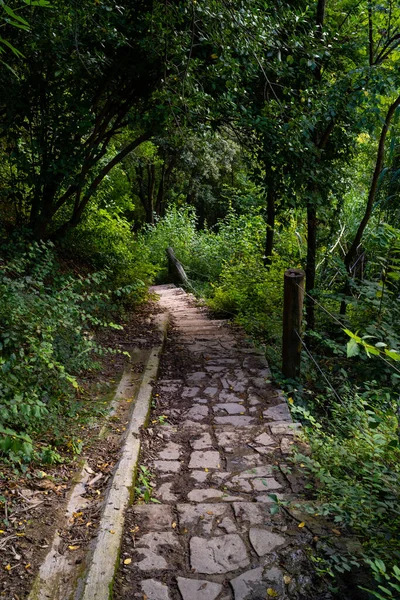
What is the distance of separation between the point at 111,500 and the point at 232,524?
0.75 metres

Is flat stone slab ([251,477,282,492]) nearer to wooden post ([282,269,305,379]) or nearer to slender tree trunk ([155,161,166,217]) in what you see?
wooden post ([282,269,305,379])

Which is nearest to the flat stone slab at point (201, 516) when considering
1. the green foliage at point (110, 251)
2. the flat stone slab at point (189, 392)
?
the flat stone slab at point (189, 392)

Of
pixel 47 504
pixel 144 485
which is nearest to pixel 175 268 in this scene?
pixel 144 485

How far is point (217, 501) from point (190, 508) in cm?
20

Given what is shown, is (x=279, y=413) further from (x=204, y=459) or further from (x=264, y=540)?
(x=264, y=540)

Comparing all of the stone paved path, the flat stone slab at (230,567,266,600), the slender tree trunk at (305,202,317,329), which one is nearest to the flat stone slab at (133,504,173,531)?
the stone paved path

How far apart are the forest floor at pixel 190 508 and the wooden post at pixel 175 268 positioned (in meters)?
7.92

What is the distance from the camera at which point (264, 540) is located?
9.30 feet

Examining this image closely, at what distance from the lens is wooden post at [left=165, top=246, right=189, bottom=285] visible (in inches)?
515

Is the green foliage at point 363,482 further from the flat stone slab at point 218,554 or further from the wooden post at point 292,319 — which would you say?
the wooden post at point 292,319

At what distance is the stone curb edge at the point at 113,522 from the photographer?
2.40 meters

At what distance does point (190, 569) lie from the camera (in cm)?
263

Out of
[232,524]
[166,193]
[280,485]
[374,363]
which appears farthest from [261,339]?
[166,193]

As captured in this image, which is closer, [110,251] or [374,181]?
[374,181]
